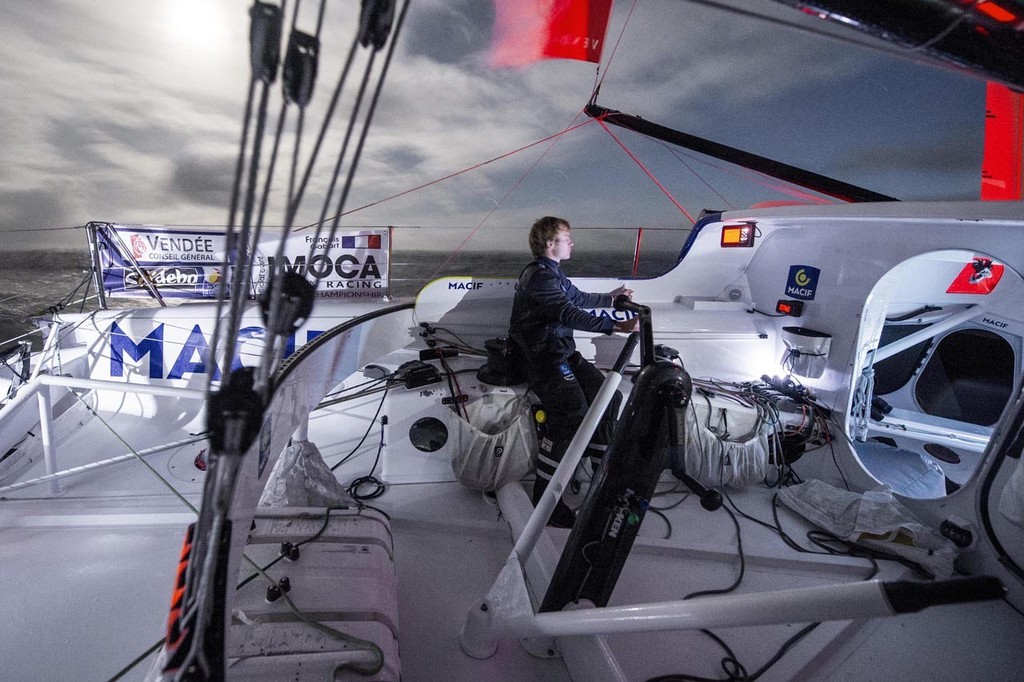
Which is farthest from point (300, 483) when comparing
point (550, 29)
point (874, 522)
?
point (550, 29)

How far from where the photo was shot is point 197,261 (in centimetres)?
432

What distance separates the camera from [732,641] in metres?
2.04

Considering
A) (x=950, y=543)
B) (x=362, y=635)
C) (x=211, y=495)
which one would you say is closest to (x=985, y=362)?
(x=950, y=543)

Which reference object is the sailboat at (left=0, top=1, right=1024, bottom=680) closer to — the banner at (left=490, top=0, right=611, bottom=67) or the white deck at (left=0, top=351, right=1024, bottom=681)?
the white deck at (left=0, top=351, right=1024, bottom=681)

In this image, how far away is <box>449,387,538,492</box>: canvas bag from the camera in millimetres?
2840

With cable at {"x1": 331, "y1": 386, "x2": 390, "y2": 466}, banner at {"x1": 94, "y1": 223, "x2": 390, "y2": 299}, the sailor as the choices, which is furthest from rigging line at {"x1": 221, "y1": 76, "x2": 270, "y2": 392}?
banner at {"x1": 94, "y1": 223, "x2": 390, "y2": 299}

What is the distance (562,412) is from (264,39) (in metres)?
2.33

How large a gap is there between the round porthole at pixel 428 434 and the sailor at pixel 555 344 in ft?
2.28

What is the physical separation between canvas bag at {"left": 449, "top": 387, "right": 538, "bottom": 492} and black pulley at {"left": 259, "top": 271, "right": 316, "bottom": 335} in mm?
1986

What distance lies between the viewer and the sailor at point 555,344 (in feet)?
9.01

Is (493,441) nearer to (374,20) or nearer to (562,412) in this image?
(562,412)

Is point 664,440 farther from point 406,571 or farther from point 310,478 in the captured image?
point 310,478

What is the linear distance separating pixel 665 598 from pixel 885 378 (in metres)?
3.89

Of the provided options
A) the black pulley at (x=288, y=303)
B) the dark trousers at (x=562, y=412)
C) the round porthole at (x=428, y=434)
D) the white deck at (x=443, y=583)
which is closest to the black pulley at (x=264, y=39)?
the black pulley at (x=288, y=303)
